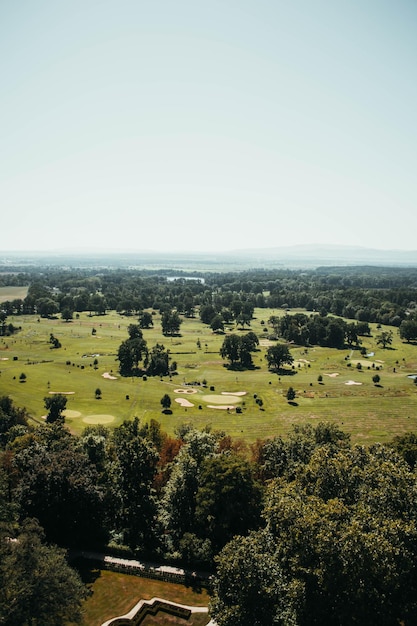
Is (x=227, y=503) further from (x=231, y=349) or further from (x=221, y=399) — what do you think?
(x=231, y=349)

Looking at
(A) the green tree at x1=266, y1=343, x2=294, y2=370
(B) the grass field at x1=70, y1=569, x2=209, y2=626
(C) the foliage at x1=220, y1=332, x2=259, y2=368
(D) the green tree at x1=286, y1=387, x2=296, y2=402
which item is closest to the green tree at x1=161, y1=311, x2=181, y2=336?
(C) the foliage at x1=220, y1=332, x2=259, y2=368

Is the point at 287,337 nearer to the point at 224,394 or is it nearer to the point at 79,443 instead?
the point at 224,394

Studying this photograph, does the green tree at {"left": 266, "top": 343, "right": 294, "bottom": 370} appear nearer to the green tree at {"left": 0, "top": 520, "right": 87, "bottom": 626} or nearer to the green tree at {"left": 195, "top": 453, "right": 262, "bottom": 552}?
the green tree at {"left": 195, "top": 453, "right": 262, "bottom": 552}

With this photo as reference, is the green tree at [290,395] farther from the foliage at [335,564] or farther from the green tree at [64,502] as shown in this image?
the foliage at [335,564]

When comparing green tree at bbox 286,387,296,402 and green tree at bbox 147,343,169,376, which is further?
green tree at bbox 147,343,169,376

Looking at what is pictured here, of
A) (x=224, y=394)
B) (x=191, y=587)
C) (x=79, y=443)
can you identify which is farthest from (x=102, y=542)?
(x=224, y=394)

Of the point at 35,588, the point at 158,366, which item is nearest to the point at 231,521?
the point at 35,588
